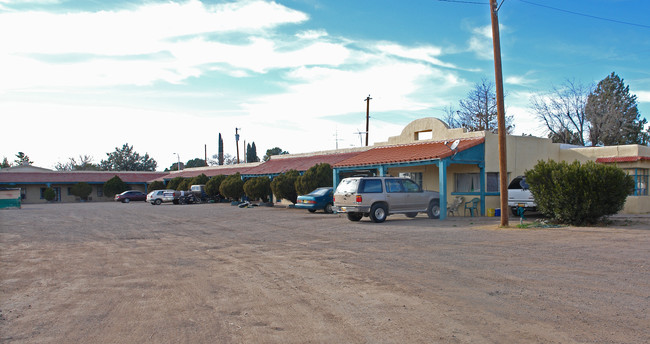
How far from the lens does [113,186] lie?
6128cm

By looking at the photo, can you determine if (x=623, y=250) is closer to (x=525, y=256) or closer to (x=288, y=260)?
(x=525, y=256)

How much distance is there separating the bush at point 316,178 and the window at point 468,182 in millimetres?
8360

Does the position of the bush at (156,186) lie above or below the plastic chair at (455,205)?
above

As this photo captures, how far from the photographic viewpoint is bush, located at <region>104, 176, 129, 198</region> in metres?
61.2

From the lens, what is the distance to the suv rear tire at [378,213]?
63.6ft

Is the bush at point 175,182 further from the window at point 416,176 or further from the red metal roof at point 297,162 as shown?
the window at point 416,176

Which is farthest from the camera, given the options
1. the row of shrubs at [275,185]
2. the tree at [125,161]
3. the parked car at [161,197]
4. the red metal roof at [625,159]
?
the tree at [125,161]

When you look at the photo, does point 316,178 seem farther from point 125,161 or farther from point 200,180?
point 125,161

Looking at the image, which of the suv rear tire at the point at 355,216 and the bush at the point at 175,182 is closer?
the suv rear tire at the point at 355,216

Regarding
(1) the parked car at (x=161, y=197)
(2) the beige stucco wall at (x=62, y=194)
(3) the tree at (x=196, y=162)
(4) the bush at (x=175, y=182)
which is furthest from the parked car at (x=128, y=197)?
(3) the tree at (x=196, y=162)

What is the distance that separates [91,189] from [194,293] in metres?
60.4

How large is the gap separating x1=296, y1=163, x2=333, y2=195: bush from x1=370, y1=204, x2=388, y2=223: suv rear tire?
10556mm

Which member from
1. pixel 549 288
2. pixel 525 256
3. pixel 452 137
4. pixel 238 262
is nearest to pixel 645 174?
pixel 452 137

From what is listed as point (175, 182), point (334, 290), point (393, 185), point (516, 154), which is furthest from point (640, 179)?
point (175, 182)
